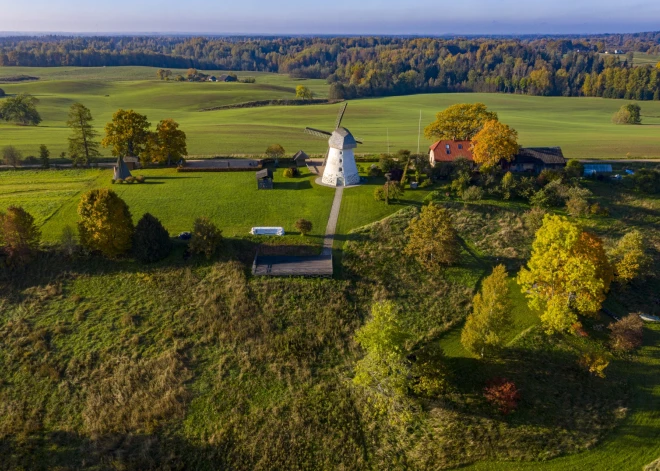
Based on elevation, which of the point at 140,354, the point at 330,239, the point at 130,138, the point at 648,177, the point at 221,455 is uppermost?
the point at 130,138

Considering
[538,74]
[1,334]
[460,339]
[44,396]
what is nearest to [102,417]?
[44,396]

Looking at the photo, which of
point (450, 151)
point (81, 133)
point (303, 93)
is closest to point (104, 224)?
point (81, 133)

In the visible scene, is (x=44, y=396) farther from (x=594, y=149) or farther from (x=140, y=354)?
(x=594, y=149)

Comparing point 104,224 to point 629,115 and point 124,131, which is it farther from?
point 629,115

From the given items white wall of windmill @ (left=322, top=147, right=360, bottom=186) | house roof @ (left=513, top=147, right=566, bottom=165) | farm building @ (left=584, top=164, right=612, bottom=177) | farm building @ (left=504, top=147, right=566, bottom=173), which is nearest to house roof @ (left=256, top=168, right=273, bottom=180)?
white wall of windmill @ (left=322, top=147, right=360, bottom=186)

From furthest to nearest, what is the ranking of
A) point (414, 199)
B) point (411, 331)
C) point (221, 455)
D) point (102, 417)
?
1. point (414, 199)
2. point (411, 331)
3. point (102, 417)
4. point (221, 455)

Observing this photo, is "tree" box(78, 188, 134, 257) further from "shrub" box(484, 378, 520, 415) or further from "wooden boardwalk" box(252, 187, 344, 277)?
"shrub" box(484, 378, 520, 415)

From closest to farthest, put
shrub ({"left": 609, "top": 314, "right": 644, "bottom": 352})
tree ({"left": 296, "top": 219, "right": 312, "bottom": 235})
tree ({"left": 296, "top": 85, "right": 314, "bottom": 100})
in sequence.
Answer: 1. shrub ({"left": 609, "top": 314, "right": 644, "bottom": 352})
2. tree ({"left": 296, "top": 219, "right": 312, "bottom": 235})
3. tree ({"left": 296, "top": 85, "right": 314, "bottom": 100})
